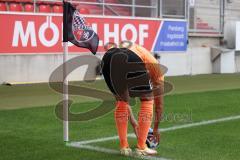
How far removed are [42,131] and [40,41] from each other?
32.6ft

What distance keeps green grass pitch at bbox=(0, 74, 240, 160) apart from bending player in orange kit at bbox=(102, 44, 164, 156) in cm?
39

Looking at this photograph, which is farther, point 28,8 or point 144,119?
point 28,8

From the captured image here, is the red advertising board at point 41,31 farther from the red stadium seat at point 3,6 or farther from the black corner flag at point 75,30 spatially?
the black corner flag at point 75,30

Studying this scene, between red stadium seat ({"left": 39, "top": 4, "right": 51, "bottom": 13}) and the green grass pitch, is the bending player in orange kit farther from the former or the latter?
red stadium seat ({"left": 39, "top": 4, "right": 51, "bottom": 13})

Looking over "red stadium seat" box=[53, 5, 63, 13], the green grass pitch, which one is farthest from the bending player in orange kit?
"red stadium seat" box=[53, 5, 63, 13]

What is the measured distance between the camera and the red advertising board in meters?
17.4

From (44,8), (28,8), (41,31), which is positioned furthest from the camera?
(44,8)

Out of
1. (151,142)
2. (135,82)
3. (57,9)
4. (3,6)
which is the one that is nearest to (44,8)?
(57,9)

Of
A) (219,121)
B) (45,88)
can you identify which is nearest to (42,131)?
(219,121)

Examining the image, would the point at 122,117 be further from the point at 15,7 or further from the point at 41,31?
the point at 15,7

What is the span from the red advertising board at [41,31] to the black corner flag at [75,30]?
10.0m

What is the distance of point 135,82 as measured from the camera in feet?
22.4

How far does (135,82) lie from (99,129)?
2382 mm

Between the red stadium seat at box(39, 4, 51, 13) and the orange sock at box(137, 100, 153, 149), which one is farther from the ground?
the red stadium seat at box(39, 4, 51, 13)
